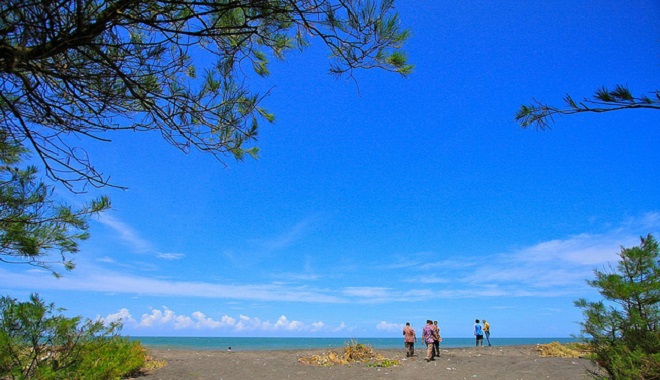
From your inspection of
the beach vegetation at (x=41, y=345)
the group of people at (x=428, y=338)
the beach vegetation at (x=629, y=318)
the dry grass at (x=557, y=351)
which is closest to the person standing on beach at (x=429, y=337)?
the group of people at (x=428, y=338)

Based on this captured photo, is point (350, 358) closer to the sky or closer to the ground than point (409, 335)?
closer to the ground

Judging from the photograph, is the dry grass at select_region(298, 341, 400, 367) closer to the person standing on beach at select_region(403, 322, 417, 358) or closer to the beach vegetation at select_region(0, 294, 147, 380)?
the person standing on beach at select_region(403, 322, 417, 358)

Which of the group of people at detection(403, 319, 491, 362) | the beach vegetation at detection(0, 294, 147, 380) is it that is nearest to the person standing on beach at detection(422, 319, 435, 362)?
the group of people at detection(403, 319, 491, 362)

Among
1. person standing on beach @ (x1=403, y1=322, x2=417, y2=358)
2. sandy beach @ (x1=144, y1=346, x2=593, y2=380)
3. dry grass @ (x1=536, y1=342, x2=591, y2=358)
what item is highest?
person standing on beach @ (x1=403, y1=322, x2=417, y2=358)

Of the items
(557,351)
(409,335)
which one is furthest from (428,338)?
(557,351)

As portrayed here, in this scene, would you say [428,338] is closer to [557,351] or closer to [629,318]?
[557,351]

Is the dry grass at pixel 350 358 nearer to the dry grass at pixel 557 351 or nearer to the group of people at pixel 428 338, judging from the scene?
the group of people at pixel 428 338

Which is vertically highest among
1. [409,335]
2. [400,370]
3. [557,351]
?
[409,335]

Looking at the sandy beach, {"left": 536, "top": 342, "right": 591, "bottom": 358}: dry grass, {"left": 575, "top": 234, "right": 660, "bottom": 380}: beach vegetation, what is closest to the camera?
{"left": 575, "top": 234, "right": 660, "bottom": 380}: beach vegetation

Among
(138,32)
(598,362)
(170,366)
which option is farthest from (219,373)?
(138,32)

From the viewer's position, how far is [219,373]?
11164mm

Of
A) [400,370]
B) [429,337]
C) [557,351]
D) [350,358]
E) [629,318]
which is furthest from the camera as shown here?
[557,351]

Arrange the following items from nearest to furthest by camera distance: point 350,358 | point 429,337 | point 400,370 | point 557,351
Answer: point 400,370
point 429,337
point 350,358
point 557,351

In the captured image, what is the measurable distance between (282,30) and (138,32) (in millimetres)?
1258
